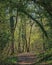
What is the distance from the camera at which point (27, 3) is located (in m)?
10.3

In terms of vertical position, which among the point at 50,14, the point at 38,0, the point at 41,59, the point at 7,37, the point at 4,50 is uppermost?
the point at 38,0

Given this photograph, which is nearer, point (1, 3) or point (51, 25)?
point (1, 3)

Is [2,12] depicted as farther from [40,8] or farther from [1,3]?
[40,8]

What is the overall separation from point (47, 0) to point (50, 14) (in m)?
1.44

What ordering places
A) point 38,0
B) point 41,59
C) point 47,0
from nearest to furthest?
point 47,0 → point 38,0 → point 41,59

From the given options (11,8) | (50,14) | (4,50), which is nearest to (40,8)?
(50,14)

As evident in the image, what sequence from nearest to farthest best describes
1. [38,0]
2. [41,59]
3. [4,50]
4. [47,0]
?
1. [47,0]
2. [38,0]
3. [4,50]
4. [41,59]

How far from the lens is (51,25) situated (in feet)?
36.8

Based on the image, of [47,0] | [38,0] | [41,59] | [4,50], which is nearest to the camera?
[47,0]

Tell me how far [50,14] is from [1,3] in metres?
2.01

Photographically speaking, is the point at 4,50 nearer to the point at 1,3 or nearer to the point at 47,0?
the point at 1,3

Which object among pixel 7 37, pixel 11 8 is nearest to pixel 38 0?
pixel 11 8

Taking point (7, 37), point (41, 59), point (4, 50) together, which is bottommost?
point (41, 59)

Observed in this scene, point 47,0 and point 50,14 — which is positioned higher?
point 47,0
